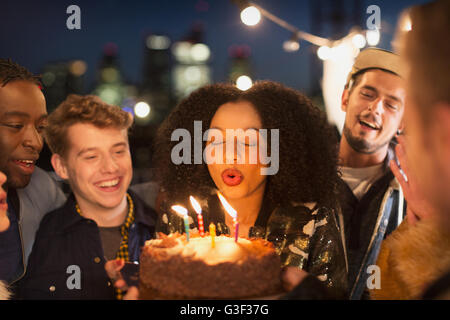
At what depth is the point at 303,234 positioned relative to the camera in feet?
7.90

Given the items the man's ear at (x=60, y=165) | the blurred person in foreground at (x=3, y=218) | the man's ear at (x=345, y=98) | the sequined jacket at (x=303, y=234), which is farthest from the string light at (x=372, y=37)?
the blurred person in foreground at (x=3, y=218)

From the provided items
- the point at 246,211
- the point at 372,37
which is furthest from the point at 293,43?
the point at 246,211

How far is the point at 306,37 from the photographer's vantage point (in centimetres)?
385

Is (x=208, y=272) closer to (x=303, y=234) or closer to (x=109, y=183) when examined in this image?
(x=303, y=234)

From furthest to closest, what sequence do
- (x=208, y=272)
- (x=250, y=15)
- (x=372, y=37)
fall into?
(x=372, y=37), (x=250, y=15), (x=208, y=272)

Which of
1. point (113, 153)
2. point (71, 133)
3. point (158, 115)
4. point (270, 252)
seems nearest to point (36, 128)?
point (71, 133)

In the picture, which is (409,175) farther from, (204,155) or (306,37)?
(306,37)

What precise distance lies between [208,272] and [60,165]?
129 cm

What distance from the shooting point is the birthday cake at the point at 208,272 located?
1.71 metres

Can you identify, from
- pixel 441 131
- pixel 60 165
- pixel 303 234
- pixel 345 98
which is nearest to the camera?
pixel 441 131

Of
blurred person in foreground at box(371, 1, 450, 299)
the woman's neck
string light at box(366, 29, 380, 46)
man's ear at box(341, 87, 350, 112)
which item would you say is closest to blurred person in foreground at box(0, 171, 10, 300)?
the woman's neck

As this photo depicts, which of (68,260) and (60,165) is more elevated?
(60,165)

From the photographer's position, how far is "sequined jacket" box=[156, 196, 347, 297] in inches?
93.9
